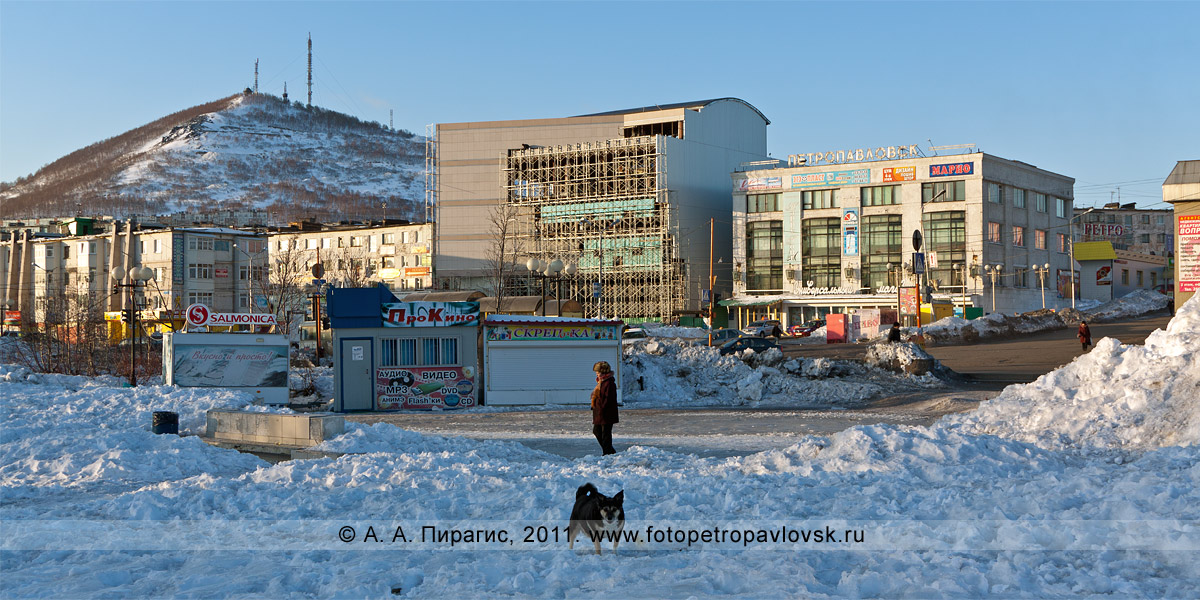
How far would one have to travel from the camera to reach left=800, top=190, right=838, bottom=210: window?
80.1 m

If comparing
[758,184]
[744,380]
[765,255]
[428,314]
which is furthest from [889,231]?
[428,314]

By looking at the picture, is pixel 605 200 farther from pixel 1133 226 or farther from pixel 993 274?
pixel 1133 226

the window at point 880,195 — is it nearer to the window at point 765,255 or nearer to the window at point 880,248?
the window at point 880,248

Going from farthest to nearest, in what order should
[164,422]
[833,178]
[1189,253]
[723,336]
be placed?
[833,178], [723,336], [1189,253], [164,422]

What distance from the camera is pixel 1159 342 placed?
15953mm

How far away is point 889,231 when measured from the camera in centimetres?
7806

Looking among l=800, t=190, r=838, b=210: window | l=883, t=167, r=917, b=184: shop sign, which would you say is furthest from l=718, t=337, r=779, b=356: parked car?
l=800, t=190, r=838, b=210: window

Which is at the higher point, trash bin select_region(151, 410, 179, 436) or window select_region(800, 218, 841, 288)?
window select_region(800, 218, 841, 288)

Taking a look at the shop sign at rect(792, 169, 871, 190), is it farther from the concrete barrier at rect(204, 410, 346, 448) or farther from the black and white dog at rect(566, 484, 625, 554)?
the black and white dog at rect(566, 484, 625, 554)

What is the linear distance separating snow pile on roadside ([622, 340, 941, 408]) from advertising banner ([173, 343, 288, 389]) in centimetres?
1021

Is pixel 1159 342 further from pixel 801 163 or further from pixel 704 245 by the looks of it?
pixel 704 245

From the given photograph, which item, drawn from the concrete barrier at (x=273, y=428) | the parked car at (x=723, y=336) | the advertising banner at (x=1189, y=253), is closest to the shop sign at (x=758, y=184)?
the parked car at (x=723, y=336)

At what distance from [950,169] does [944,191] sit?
1742 millimetres

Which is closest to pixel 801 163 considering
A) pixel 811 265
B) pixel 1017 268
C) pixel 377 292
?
pixel 811 265
